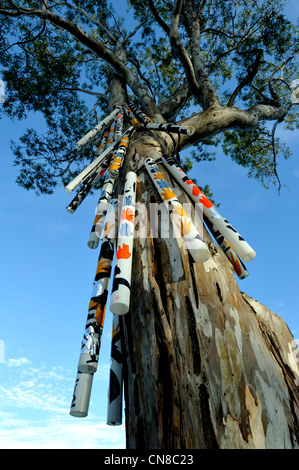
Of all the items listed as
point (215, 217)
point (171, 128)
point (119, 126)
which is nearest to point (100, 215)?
point (215, 217)

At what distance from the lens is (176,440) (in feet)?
4.18

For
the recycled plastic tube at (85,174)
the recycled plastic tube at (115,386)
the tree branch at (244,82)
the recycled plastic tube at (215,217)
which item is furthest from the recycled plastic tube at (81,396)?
the tree branch at (244,82)

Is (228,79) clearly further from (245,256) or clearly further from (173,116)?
(245,256)

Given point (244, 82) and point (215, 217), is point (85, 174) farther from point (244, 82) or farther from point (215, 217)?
point (244, 82)

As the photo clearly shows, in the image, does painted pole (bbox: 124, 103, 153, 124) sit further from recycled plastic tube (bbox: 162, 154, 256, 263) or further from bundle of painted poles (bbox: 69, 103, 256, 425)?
recycled plastic tube (bbox: 162, 154, 256, 263)

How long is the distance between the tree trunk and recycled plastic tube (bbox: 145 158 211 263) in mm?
132

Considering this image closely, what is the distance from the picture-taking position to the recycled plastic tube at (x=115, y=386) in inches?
65.9

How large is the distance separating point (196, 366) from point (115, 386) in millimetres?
587

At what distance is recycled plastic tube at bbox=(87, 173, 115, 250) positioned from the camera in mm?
2502

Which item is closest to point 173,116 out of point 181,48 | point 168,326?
point 181,48

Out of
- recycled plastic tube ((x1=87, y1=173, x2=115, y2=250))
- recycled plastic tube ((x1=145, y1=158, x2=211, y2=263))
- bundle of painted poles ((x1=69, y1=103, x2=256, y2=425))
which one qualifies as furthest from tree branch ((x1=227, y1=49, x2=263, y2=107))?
recycled plastic tube ((x1=145, y1=158, x2=211, y2=263))

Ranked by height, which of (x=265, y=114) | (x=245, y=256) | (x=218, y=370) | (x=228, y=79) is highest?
(x=228, y=79)

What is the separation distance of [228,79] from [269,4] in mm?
1960

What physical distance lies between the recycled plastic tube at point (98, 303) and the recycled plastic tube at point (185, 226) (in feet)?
1.49
